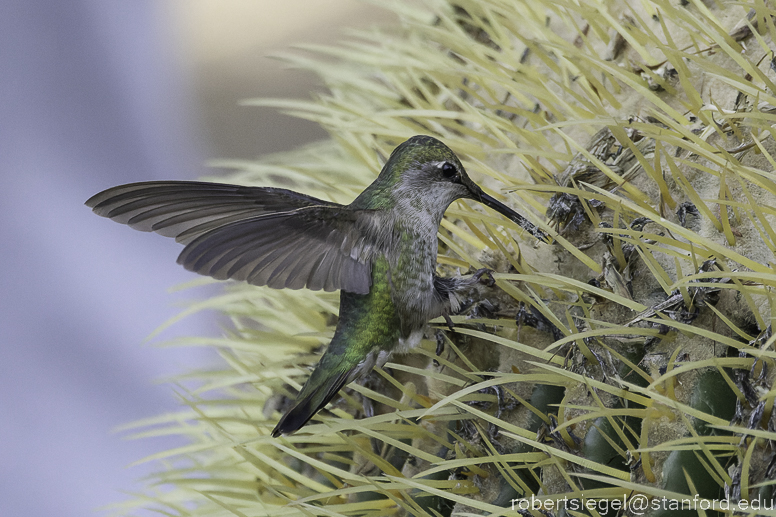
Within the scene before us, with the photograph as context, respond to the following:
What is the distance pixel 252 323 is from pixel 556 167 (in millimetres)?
986

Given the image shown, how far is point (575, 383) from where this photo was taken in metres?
0.36

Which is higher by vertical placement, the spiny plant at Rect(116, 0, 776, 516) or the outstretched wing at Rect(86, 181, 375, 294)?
the outstretched wing at Rect(86, 181, 375, 294)

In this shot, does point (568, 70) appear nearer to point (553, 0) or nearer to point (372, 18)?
point (553, 0)

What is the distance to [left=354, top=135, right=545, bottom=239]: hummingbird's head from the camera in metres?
0.46

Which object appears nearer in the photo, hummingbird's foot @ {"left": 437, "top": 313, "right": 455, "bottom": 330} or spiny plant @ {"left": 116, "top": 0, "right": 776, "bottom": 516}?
spiny plant @ {"left": 116, "top": 0, "right": 776, "bottom": 516}

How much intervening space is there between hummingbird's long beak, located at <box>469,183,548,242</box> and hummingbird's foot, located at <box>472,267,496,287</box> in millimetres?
35

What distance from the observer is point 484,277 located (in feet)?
1.48

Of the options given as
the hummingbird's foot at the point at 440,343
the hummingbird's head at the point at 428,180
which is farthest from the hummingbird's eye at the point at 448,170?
the hummingbird's foot at the point at 440,343

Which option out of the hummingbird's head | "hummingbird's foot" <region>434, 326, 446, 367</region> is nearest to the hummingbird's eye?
the hummingbird's head

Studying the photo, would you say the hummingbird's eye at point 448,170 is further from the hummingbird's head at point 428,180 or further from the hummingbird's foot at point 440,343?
the hummingbird's foot at point 440,343

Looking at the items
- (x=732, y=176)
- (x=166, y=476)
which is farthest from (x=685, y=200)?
(x=166, y=476)

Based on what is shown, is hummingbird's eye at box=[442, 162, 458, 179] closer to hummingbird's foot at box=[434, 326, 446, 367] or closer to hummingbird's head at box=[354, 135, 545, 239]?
hummingbird's head at box=[354, 135, 545, 239]

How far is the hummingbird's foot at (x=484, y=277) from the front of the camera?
439mm

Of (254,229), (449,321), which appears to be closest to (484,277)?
(449,321)
